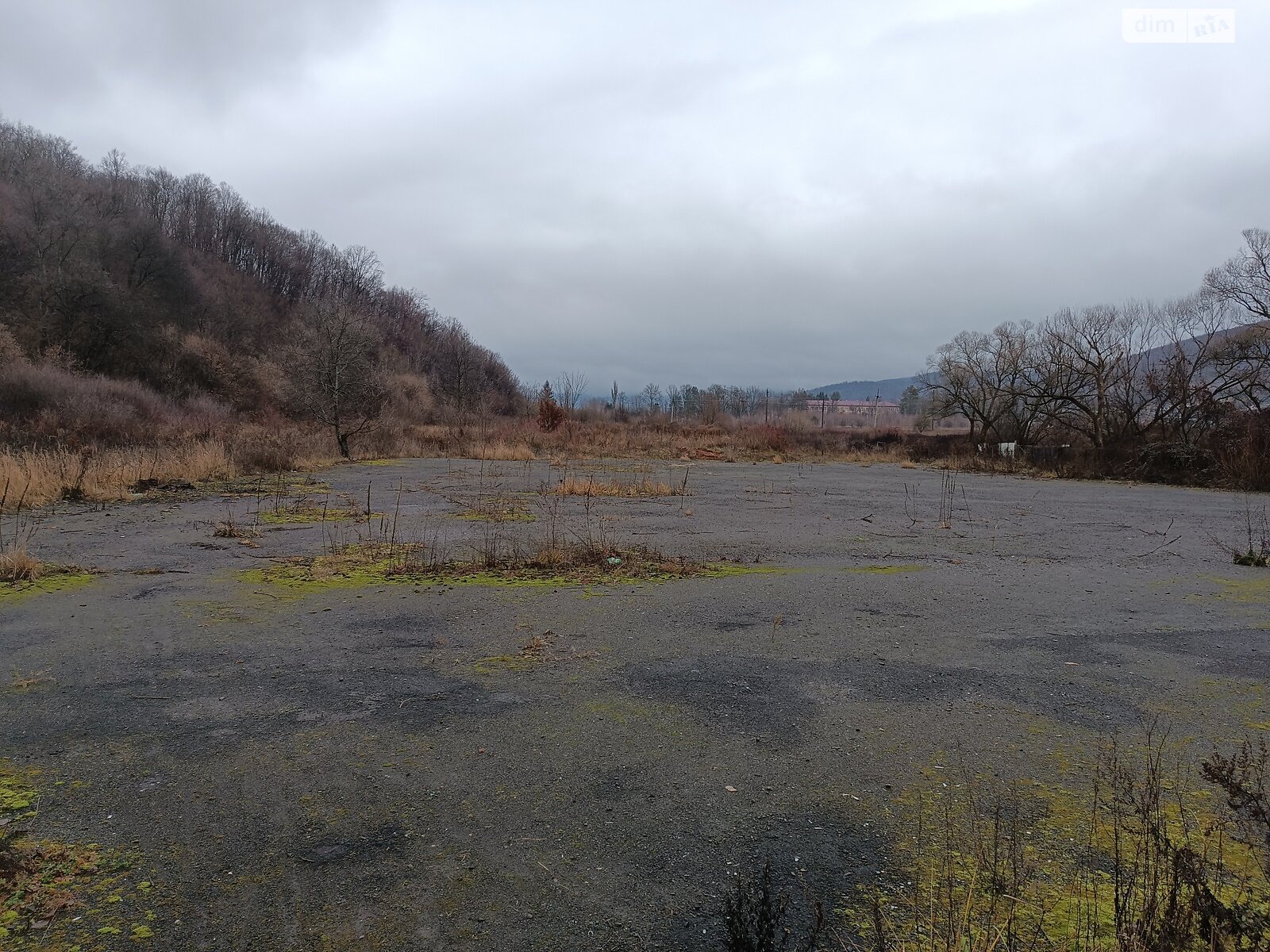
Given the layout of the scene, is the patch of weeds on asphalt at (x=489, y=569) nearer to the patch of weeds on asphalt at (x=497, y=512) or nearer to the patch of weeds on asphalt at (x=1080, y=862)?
the patch of weeds on asphalt at (x=497, y=512)

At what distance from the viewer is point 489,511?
1132 centimetres

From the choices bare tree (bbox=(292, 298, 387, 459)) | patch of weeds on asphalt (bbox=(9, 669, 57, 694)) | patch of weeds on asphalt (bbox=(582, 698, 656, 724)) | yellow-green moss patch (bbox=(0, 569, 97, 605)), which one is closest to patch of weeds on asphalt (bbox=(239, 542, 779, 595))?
yellow-green moss patch (bbox=(0, 569, 97, 605))

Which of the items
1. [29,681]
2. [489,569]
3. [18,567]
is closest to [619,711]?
[29,681]

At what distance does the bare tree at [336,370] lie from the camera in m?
24.7

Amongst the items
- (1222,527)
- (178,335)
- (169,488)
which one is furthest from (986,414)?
(178,335)

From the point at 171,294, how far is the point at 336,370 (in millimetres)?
40165

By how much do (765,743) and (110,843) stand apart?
2667 mm

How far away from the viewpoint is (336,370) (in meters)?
24.5

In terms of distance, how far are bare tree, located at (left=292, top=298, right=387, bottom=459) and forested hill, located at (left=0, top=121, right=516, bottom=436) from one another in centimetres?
63

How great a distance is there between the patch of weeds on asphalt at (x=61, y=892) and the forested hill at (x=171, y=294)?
2520 cm

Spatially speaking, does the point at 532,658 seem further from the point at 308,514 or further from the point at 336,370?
the point at 336,370

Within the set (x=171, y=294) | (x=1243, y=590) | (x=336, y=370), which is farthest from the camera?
(x=171, y=294)

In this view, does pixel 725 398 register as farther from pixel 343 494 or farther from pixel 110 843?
pixel 110 843

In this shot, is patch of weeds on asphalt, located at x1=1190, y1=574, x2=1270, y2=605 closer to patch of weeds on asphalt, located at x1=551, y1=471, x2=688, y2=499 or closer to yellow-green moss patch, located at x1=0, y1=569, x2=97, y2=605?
patch of weeds on asphalt, located at x1=551, y1=471, x2=688, y2=499
